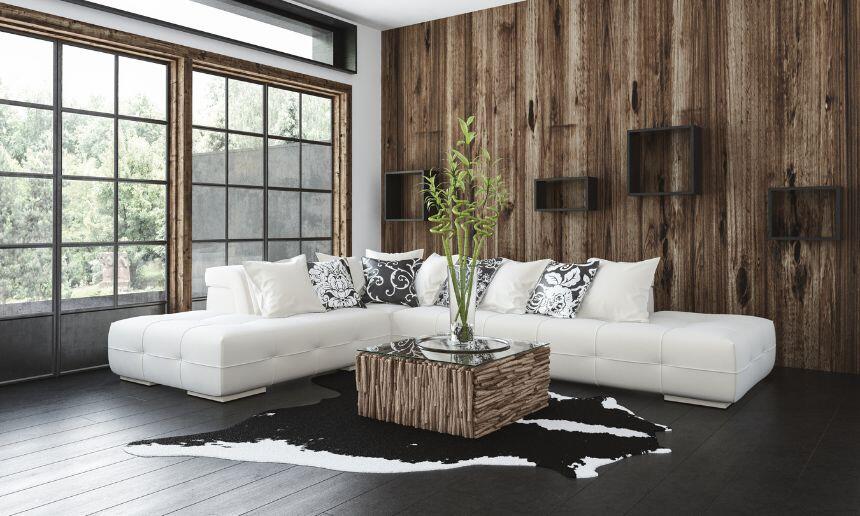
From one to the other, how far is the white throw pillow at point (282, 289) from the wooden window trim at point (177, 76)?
788mm

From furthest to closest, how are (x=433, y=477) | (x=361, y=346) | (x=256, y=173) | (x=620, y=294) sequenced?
(x=256, y=173) < (x=361, y=346) < (x=620, y=294) < (x=433, y=477)

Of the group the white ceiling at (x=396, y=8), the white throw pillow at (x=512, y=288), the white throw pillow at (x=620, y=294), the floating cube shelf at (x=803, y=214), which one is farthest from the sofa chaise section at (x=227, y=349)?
the floating cube shelf at (x=803, y=214)

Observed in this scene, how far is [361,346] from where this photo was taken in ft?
15.6

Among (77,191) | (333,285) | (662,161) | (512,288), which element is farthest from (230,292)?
(662,161)

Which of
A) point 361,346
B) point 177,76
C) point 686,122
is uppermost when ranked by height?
point 177,76

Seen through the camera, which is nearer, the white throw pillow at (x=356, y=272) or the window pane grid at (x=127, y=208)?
the window pane grid at (x=127, y=208)

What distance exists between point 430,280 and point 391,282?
294 mm

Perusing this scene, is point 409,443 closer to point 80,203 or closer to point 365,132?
point 80,203

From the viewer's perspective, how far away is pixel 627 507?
2.42m

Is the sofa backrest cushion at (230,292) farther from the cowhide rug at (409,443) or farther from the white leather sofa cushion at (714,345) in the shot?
the white leather sofa cushion at (714,345)

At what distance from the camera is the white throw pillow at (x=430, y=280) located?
5.31 meters

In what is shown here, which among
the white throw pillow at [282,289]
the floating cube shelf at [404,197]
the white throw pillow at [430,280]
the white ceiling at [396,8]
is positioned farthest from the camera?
the floating cube shelf at [404,197]

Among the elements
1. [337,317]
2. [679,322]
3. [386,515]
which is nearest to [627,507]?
[386,515]

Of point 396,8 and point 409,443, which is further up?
point 396,8
